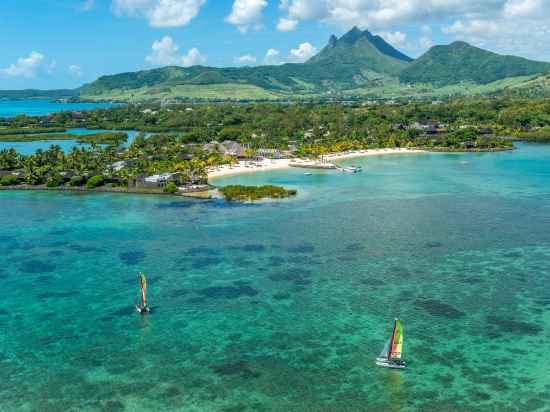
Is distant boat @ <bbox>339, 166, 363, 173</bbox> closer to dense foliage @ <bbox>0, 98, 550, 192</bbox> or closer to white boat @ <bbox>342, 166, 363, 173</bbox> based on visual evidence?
white boat @ <bbox>342, 166, 363, 173</bbox>

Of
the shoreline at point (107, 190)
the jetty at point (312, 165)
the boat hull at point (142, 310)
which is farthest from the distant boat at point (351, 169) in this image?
the boat hull at point (142, 310)

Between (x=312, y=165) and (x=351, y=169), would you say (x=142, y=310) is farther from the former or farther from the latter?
(x=312, y=165)

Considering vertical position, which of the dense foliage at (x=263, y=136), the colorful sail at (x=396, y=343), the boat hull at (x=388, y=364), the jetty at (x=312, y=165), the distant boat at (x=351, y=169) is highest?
the dense foliage at (x=263, y=136)

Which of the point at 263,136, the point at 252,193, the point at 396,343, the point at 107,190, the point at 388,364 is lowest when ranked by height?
the point at 388,364

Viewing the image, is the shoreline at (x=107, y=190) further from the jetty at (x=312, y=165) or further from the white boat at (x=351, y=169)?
the white boat at (x=351, y=169)

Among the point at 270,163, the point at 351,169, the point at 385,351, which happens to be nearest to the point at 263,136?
the point at 270,163

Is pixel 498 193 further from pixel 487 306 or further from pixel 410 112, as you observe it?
pixel 410 112

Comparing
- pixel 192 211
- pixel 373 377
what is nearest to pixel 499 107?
pixel 192 211
